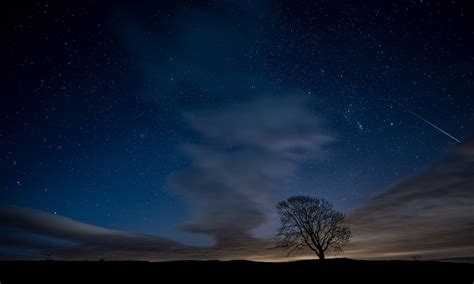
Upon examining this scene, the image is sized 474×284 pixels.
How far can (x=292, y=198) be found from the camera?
36344 millimetres
